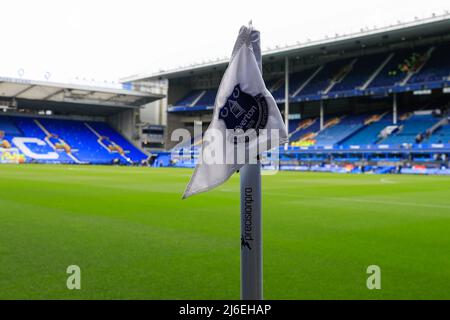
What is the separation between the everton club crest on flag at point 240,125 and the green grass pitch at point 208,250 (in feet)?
7.29

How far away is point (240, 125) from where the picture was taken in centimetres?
337

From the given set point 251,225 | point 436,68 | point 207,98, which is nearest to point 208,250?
point 251,225

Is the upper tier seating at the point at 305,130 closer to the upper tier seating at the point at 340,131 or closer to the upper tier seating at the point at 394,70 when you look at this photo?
the upper tier seating at the point at 340,131

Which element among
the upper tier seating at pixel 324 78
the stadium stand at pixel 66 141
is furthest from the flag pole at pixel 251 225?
the stadium stand at pixel 66 141

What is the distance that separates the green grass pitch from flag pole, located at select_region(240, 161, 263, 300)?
1882mm

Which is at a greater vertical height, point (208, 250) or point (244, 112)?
point (244, 112)

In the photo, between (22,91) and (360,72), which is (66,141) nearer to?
(22,91)

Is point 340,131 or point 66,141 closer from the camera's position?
point 340,131

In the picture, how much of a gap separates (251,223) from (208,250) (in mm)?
4636

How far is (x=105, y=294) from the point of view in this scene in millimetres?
5180

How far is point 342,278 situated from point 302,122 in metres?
64.4
